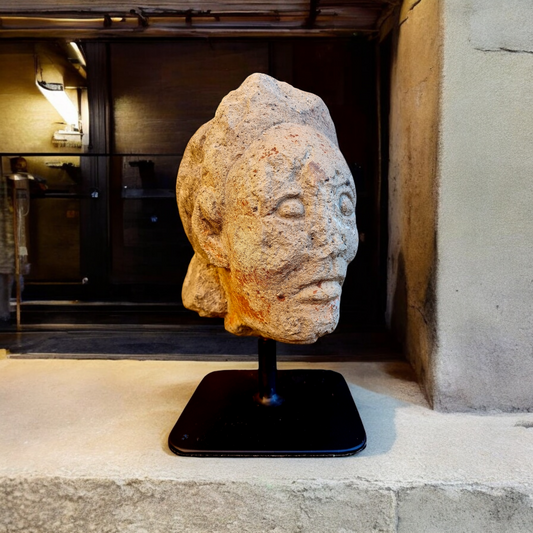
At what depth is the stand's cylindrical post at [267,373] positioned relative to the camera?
5.06 ft

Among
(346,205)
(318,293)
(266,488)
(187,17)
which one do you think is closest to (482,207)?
(346,205)

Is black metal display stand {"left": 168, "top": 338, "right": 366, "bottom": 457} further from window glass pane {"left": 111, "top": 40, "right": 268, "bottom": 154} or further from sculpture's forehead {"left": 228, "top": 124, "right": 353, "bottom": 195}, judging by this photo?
window glass pane {"left": 111, "top": 40, "right": 268, "bottom": 154}

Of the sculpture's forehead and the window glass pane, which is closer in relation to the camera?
the sculpture's forehead

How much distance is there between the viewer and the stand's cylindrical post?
1.54 m

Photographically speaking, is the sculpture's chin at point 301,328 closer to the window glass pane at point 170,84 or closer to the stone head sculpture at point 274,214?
the stone head sculpture at point 274,214

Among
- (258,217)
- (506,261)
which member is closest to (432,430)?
(506,261)

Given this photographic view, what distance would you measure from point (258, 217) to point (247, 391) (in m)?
0.71

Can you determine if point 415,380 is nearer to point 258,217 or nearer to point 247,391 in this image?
point 247,391

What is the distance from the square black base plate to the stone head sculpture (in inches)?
11.2

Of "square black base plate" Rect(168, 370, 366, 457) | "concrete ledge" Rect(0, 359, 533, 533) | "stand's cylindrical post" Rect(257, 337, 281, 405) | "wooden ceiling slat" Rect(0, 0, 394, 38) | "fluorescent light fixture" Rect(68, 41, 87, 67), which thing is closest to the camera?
"concrete ledge" Rect(0, 359, 533, 533)

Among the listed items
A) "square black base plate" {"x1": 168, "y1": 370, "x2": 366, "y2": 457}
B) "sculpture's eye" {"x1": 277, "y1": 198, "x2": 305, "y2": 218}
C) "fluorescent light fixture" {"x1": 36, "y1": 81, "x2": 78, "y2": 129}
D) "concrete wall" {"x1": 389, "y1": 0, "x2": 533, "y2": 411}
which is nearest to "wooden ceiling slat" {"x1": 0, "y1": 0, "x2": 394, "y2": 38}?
"fluorescent light fixture" {"x1": 36, "y1": 81, "x2": 78, "y2": 129}

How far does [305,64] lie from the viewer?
2.38 metres

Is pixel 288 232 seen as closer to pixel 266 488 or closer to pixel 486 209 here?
pixel 266 488

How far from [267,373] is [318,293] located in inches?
16.5
